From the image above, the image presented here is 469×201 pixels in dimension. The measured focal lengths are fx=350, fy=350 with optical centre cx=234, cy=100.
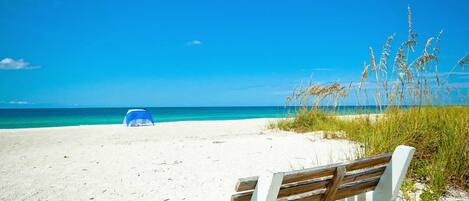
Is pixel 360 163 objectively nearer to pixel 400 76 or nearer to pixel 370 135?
pixel 370 135

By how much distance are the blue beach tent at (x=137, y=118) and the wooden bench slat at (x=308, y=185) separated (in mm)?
13278

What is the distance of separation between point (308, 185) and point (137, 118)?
1358 cm

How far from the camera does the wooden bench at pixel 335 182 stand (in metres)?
1.50

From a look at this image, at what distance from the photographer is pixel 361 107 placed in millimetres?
6309

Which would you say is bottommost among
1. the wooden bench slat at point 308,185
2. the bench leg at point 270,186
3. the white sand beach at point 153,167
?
the white sand beach at point 153,167

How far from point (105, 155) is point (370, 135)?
437cm

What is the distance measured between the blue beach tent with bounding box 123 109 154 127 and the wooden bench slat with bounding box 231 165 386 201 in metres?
13.3

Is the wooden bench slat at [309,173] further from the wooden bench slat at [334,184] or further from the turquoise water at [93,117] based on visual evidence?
the turquoise water at [93,117]

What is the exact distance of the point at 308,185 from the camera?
5.78 feet

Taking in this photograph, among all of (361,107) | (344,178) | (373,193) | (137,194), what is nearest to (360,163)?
(344,178)

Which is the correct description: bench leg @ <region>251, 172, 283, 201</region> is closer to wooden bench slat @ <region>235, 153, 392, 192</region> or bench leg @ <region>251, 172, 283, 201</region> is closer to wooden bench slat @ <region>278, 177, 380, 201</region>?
wooden bench slat @ <region>235, 153, 392, 192</region>

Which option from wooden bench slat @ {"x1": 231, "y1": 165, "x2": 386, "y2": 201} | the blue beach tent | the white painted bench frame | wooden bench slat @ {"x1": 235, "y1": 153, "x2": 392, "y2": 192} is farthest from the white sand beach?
the blue beach tent

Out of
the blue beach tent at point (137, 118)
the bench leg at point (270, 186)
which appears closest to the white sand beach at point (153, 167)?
the bench leg at point (270, 186)

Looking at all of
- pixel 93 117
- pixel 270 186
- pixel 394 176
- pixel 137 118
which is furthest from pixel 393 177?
pixel 93 117
